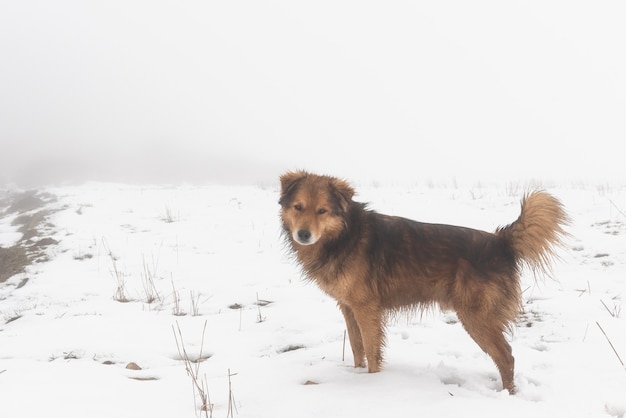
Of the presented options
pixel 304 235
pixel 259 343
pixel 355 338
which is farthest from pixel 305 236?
pixel 259 343

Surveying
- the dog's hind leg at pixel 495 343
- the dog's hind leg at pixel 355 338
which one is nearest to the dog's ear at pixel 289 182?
the dog's hind leg at pixel 355 338

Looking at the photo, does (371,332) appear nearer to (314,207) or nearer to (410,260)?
(410,260)

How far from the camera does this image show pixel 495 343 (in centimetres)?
358

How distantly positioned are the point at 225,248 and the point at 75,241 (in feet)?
12.7

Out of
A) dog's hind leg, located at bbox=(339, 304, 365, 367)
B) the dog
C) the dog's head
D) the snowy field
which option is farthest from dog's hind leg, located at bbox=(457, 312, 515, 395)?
the dog's head

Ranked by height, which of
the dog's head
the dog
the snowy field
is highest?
the dog's head

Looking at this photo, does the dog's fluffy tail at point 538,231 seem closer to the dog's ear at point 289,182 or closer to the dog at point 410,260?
the dog at point 410,260

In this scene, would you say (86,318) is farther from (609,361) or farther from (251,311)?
(609,361)

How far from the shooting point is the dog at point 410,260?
3.63 metres

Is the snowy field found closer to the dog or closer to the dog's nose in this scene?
the dog

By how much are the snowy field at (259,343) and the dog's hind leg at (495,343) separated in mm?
160

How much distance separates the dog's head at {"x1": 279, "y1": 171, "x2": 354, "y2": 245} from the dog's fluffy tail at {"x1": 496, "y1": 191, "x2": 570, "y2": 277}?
158 cm

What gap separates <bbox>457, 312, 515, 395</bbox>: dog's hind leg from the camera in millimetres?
3527

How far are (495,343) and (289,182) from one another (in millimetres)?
2493
